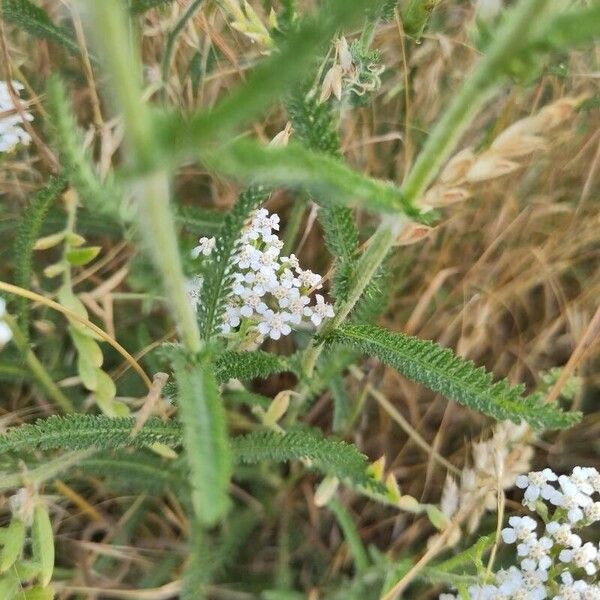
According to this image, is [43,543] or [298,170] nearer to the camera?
[298,170]

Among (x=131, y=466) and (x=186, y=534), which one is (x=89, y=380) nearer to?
(x=131, y=466)

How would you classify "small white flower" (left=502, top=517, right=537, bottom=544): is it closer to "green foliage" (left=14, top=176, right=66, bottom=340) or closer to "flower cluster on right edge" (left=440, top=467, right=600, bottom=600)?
"flower cluster on right edge" (left=440, top=467, right=600, bottom=600)

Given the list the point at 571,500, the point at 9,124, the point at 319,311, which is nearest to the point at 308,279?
the point at 319,311

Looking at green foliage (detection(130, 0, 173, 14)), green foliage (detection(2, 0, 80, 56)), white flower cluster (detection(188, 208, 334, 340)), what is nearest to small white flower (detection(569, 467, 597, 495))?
white flower cluster (detection(188, 208, 334, 340))

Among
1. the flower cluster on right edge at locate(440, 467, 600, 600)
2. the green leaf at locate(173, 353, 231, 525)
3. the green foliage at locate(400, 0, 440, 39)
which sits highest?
the green foliage at locate(400, 0, 440, 39)

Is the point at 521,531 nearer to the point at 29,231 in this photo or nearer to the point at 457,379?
the point at 457,379

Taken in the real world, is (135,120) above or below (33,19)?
below

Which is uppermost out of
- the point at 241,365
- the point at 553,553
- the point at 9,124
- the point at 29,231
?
the point at 9,124
